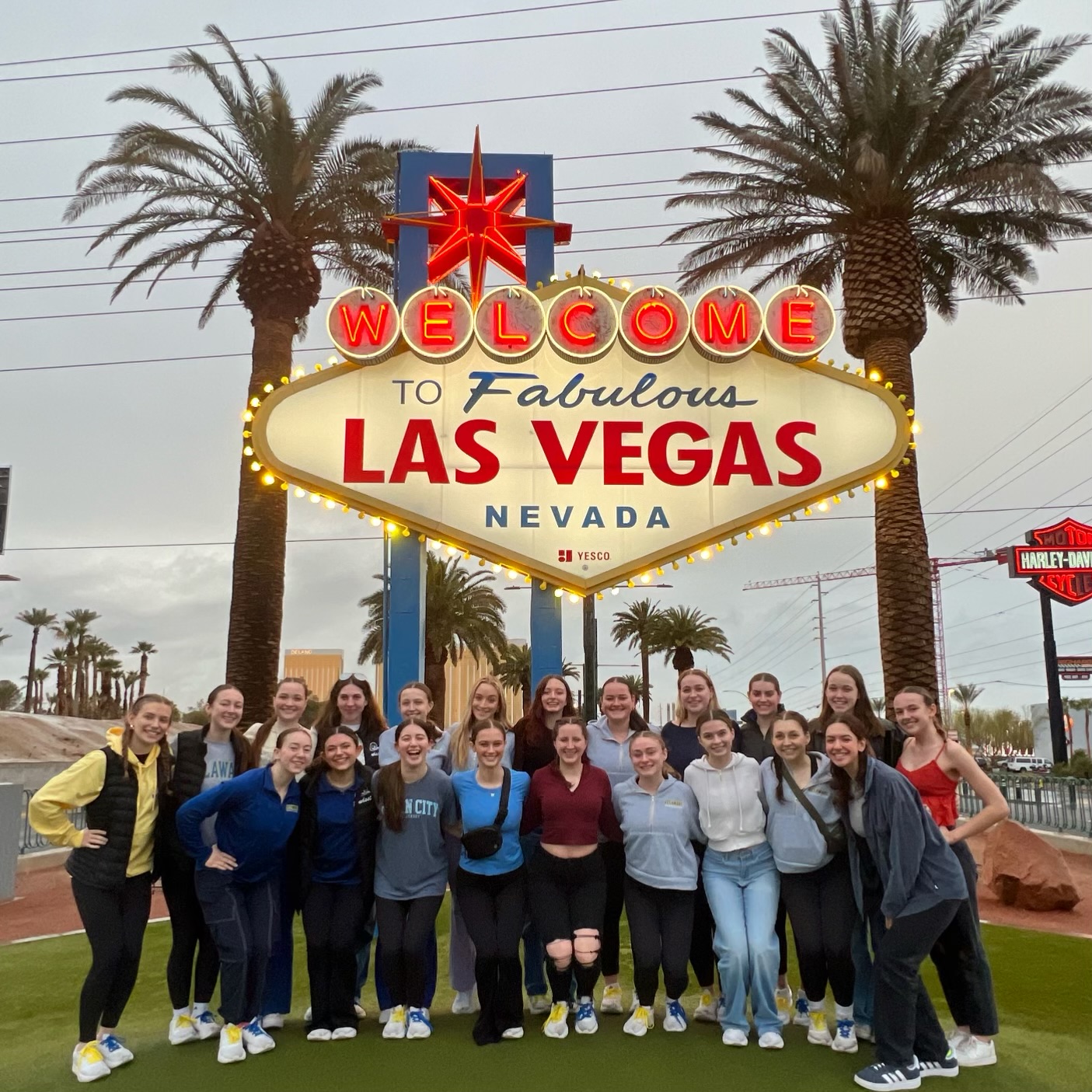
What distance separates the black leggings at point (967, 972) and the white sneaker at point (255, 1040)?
11.6ft

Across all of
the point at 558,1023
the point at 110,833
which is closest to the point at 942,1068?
the point at 558,1023

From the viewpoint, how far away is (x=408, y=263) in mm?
10180

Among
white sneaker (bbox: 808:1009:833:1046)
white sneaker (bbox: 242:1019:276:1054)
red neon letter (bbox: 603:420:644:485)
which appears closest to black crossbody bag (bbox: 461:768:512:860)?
white sneaker (bbox: 242:1019:276:1054)

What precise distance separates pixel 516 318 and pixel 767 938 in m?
6.54

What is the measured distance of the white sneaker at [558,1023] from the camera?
5.21 m

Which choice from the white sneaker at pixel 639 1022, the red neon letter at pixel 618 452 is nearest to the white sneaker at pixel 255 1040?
the white sneaker at pixel 639 1022

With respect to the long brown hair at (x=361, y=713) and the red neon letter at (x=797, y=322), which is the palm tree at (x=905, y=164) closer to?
the red neon letter at (x=797, y=322)

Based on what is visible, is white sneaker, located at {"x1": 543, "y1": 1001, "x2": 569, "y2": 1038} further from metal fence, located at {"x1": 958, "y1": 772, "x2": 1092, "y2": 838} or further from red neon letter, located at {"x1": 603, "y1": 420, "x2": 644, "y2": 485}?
metal fence, located at {"x1": 958, "y1": 772, "x2": 1092, "y2": 838}

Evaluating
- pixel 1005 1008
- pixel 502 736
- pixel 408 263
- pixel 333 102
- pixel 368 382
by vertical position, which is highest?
pixel 333 102

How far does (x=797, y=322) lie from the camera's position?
984 centimetres

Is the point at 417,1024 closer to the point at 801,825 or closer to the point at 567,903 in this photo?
the point at 567,903

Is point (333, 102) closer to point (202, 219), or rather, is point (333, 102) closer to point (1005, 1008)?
point (202, 219)

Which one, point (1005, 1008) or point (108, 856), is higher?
point (108, 856)

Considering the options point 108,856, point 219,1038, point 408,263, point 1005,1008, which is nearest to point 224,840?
point 108,856
